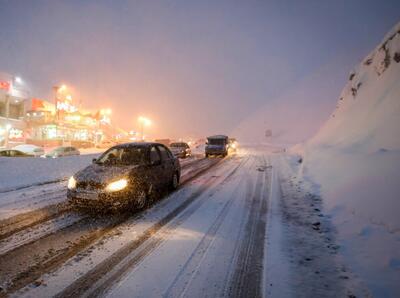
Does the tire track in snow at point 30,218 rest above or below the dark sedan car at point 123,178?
below

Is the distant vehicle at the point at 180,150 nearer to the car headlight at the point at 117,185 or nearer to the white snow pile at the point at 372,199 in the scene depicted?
the white snow pile at the point at 372,199

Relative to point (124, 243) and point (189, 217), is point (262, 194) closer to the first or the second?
point (189, 217)

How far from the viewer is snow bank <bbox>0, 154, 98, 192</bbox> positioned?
33.9 ft

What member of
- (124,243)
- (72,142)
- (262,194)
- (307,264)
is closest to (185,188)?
(262,194)

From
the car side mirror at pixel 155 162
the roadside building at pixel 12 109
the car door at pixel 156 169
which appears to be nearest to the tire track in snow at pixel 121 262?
the car door at pixel 156 169

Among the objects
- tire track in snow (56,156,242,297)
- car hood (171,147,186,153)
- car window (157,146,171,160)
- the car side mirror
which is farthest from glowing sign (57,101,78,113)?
tire track in snow (56,156,242,297)

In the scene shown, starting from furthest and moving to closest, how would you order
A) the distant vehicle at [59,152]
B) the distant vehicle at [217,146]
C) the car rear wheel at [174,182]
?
1. the distant vehicle at [217,146]
2. the distant vehicle at [59,152]
3. the car rear wheel at [174,182]

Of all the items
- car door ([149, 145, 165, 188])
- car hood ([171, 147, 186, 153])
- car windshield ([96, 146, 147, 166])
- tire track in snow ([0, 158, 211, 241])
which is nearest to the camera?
tire track in snow ([0, 158, 211, 241])

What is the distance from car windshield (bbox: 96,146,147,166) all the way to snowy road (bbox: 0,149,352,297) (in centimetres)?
148

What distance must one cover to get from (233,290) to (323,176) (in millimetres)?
8594

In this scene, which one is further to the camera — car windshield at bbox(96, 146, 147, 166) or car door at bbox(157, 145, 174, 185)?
car door at bbox(157, 145, 174, 185)

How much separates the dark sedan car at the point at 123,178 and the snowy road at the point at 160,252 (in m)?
0.41

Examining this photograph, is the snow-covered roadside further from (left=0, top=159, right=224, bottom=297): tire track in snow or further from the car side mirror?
the car side mirror

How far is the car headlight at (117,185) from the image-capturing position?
645 cm
